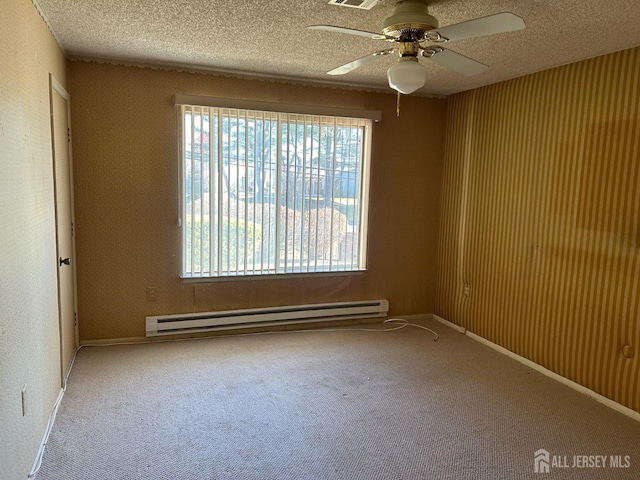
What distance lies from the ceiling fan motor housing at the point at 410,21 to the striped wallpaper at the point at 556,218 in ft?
5.38

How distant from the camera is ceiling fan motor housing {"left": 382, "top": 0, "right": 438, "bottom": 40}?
2.01 m

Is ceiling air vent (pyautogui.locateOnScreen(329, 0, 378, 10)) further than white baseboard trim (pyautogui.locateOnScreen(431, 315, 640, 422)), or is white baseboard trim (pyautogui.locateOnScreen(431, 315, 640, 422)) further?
white baseboard trim (pyautogui.locateOnScreen(431, 315, 640, 422))

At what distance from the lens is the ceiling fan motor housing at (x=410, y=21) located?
2006 mm

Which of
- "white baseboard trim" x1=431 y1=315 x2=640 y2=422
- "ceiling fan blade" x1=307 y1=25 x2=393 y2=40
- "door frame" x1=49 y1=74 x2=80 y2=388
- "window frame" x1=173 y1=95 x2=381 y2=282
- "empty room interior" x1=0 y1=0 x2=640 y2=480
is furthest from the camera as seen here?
"window frame" x1=173 y1=95 x2=381 y2=282

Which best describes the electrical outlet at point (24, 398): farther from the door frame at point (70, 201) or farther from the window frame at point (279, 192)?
the window frame at point (279, 192)

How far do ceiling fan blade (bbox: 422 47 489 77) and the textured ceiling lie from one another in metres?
0.23

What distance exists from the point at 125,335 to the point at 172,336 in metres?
0.38

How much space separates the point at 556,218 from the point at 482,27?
6.42ft

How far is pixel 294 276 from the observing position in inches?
165

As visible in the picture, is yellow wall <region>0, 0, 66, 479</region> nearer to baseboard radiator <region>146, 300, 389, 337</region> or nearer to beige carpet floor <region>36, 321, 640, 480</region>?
beige carpet floor <region>36, 321, 640, 480</region>

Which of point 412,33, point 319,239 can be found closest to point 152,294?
point 319,239

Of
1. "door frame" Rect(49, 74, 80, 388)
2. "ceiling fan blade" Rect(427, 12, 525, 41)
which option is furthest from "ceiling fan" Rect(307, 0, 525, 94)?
"door frame" Rect(49, 74, 80, 388)

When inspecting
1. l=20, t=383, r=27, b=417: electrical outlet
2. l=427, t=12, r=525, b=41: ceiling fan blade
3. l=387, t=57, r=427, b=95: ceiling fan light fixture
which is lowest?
l=20, t=383, r=27, b=417: electrical outlet

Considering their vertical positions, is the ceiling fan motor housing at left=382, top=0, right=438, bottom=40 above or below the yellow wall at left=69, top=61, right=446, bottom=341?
above
